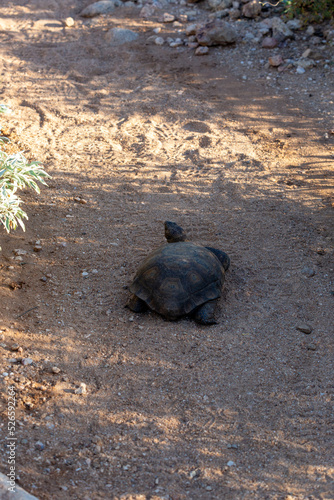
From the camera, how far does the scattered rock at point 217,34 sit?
8.95m

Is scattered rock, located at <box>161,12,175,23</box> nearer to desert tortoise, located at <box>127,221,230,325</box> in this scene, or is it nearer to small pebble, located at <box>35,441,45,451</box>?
desert tortoise, located at <box>127,221,230,325</box>

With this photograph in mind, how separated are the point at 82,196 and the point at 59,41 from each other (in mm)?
5456

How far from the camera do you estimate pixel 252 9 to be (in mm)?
9297

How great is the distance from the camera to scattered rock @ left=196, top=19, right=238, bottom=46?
29.4ft

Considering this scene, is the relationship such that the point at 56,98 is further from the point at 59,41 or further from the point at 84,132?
the point at 59,41

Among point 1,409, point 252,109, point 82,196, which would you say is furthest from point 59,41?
point 1,409

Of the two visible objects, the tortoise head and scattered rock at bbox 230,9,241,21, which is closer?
the tortoise head

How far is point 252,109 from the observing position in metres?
7.69

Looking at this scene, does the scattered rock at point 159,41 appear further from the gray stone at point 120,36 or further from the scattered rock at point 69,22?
the scattered rock at point 69,22

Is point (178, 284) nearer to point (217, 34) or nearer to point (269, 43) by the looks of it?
point (269, 43)

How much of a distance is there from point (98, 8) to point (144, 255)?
7846 millimetres

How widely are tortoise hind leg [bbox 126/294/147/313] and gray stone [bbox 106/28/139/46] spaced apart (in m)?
7.08

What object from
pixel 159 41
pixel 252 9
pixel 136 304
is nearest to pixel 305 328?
pixel 136 304

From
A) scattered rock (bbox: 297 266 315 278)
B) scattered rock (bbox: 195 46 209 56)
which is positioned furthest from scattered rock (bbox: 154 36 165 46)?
scattered rock (bbox: 297 266 315 278)
